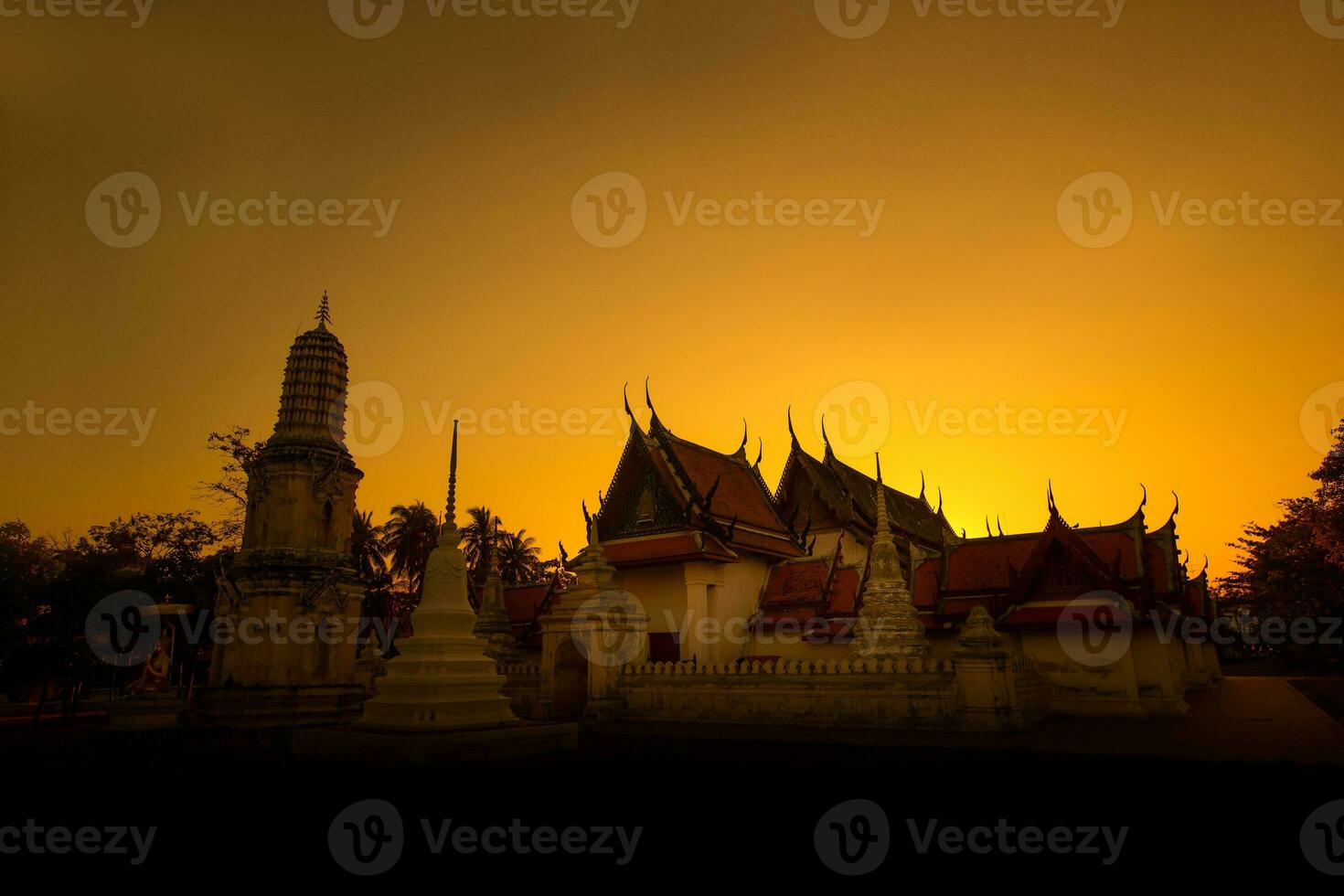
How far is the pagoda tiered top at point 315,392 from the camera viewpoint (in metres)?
22.2

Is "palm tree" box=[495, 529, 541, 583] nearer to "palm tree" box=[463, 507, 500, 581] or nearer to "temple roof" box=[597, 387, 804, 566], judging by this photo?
"palm tree" box=[463, 507, 500, 581]

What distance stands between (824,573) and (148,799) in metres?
Answer: 19.4

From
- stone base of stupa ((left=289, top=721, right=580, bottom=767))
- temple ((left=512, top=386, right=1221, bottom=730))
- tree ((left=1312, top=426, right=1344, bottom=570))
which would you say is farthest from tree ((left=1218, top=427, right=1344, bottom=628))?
stone base of stupa ((left=289, top=721, right=580, bottom=767))

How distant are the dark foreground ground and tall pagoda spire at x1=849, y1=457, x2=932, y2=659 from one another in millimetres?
6574

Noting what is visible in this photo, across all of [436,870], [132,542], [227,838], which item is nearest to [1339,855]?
[436,870]

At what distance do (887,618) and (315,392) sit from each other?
17.7m

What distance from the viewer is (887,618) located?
18.8 meters

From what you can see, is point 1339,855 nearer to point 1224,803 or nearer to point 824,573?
point 1224,803

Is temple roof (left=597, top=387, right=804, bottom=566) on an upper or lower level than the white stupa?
upper

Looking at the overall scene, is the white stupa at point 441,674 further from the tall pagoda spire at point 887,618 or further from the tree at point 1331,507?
the tree at point 1331,507

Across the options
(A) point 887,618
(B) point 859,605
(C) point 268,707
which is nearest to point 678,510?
(B) point 859,605

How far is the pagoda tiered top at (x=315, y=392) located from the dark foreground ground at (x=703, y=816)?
463 inches

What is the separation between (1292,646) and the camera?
44.8 meters

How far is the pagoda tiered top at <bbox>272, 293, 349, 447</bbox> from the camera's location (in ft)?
73.0
